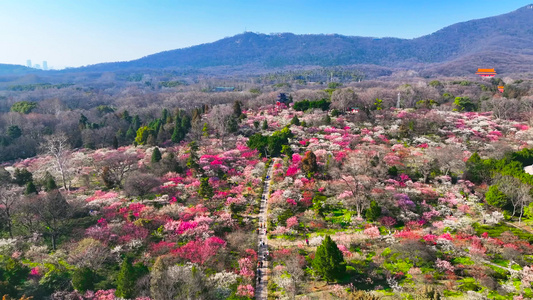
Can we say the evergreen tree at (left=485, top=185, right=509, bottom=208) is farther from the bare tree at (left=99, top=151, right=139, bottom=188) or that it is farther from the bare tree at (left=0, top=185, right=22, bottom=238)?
the bare tree at (left=0, top=185, right=22, bottom=238)

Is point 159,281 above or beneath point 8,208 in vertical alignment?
beneath

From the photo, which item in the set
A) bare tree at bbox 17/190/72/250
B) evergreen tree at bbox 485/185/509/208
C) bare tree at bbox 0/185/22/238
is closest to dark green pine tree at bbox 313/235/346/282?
evergreen tree at bbox 485/185/509/208

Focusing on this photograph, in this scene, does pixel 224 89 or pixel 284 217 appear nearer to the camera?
pixel 284 217

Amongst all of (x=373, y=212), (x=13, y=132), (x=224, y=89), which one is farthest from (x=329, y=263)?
(x=224, y=89)

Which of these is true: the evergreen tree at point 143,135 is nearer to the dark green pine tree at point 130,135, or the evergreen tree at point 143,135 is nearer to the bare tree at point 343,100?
the dark green pine tree at point 130,135

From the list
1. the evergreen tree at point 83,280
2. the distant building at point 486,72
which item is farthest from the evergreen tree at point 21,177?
the distant building at point 486,72

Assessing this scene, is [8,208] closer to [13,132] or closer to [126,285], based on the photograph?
[126,285]

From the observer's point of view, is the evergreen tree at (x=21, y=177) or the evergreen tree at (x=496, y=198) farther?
the evergreen tree at (x=21, y=177)
